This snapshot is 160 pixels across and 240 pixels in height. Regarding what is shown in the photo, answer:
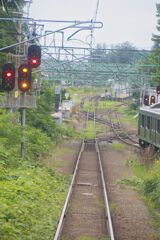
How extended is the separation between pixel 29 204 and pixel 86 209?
2112 millimetres

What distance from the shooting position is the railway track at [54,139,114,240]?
1236 centimetres

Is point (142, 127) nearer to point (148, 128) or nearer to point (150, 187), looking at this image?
point (148, 128)

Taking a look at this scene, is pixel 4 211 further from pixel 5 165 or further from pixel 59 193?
pixel 5 165

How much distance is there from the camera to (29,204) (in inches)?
543

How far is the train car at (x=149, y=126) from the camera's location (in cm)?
2833

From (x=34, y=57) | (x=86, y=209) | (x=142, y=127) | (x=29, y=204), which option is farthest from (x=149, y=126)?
(x=29, y=204)

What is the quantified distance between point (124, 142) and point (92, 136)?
7.89 meters

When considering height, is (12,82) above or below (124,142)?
above

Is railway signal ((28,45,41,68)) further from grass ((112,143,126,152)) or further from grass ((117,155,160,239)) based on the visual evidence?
grass ((112,143,126,152))

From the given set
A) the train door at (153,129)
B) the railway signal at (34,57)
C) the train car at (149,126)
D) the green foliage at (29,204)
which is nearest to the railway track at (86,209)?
the green foliage at (29,204)

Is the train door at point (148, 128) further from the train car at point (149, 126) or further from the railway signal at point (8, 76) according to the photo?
the railway signal at point (8, 76)

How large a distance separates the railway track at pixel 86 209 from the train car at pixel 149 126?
425 cm

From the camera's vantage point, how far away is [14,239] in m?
10.6

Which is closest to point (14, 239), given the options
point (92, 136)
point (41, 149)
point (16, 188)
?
point (16, 188)
